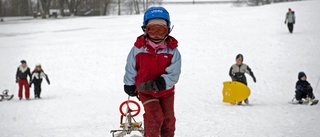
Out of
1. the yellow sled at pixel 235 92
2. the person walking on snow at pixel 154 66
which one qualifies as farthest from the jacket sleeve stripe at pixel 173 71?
the yellow sled at pixel 235 92

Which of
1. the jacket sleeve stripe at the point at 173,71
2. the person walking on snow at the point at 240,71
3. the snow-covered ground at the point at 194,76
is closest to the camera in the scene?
the jacket sleeve stripe at the point at 173,71

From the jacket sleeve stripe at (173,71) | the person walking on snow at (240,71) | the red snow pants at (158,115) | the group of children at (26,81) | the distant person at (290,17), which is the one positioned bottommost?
the group of children at (26,81)

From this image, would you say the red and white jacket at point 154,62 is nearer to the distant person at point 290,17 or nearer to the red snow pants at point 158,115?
the red snow pants at point 158,115

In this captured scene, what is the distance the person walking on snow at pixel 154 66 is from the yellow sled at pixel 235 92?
5798mm

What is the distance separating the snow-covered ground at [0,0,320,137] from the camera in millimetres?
7362

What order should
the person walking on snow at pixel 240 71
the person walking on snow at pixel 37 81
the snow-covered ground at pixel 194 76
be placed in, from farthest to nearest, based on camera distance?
the person walking on snow at pixel 37 81 → the person walking on snow at pixel 240 71 → the snow-covered ground at pixel 194 76

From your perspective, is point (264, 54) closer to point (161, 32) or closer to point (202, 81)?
point (202, 81)

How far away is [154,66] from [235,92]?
6.11 metres

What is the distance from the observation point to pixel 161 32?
452 cm

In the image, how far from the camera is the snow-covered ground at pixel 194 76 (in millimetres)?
7362

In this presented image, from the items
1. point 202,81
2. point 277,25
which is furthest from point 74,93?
point 277,25

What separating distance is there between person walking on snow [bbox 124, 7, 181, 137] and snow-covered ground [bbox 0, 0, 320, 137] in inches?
83.3

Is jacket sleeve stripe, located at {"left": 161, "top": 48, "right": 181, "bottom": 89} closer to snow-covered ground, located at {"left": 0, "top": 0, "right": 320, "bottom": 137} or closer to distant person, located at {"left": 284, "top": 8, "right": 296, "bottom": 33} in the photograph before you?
snow-covered ground, located at {"left": 0, "top": 0, "right": 320, "bottom": 137}

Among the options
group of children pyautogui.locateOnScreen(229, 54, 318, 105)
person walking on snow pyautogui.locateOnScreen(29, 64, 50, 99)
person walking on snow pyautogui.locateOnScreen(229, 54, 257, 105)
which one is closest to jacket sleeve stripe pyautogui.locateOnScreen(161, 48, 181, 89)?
group of children pyautogui.locateOnScreen(229, 54, 318, 105)
